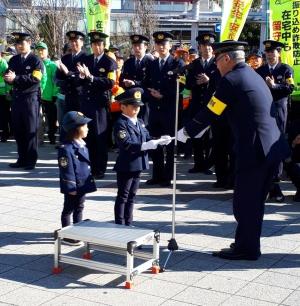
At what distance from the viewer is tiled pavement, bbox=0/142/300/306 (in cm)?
487

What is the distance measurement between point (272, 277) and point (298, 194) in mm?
3125

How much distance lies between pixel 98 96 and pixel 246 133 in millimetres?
4381

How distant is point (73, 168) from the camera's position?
5836 mm

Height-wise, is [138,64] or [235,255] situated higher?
[138,64]

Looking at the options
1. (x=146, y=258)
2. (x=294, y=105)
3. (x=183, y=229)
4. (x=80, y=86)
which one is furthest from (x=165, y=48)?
(x=146, y=258)

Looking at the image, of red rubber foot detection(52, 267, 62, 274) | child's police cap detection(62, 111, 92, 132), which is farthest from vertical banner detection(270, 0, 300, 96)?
red rubber foot detection(52, 267, 62, 274)

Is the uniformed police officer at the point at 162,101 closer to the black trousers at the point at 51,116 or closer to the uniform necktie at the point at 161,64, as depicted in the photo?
the uniform necktie at the point at 161,64

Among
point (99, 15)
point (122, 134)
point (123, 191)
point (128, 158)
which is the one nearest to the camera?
point (122, 134)

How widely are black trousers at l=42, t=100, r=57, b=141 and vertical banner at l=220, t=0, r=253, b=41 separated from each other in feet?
15.6

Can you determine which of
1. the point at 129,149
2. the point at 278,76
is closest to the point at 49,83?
the point at 278,76

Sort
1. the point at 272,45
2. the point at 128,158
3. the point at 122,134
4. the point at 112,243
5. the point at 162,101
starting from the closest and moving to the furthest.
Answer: the point at 112,243 < the point at 122,134 < the point at 128,158 < the point at 272,45 < the point at 162,101

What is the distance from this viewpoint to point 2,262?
18.4ft

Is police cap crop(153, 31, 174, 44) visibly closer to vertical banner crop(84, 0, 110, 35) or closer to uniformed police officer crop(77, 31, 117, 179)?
uniformed police officer crop(77, 31, 117, 179)

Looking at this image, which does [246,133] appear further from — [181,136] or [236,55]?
[236,55]
